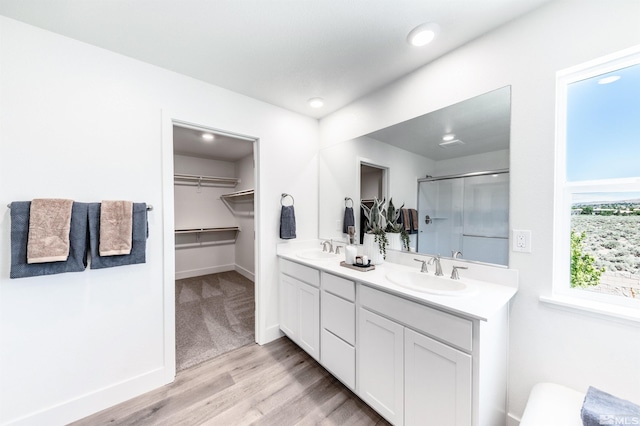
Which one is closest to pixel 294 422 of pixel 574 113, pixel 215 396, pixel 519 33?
pixel 215 396

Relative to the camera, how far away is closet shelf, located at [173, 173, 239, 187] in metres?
4.28

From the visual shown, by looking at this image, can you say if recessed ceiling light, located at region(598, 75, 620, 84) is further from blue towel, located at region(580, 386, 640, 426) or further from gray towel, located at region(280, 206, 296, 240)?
gray towel, located at region(280, 206, 296, 240)

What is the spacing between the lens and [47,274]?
1418mm

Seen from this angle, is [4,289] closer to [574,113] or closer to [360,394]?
[360,394]

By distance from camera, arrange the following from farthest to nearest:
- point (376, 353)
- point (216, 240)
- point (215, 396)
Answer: point (216, 240) < point (215, 396) < point (376, 353)

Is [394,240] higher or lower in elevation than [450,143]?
lower

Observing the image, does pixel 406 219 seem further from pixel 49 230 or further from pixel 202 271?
pixel 202 271

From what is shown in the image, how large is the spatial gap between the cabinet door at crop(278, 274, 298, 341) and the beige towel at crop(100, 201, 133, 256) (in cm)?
131

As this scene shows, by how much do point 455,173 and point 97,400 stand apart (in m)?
2.91

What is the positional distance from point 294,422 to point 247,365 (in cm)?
73

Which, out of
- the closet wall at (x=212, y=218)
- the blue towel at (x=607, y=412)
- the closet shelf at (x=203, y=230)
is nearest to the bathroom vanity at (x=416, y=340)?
the blue towel at (x=607, y=412)

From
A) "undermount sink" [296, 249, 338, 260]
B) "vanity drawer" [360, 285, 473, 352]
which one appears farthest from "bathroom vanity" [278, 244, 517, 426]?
"undermount sink" [296, 249, 338, 260]

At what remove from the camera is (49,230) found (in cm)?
141

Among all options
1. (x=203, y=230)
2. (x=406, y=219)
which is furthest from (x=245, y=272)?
(x=406, y=219)
